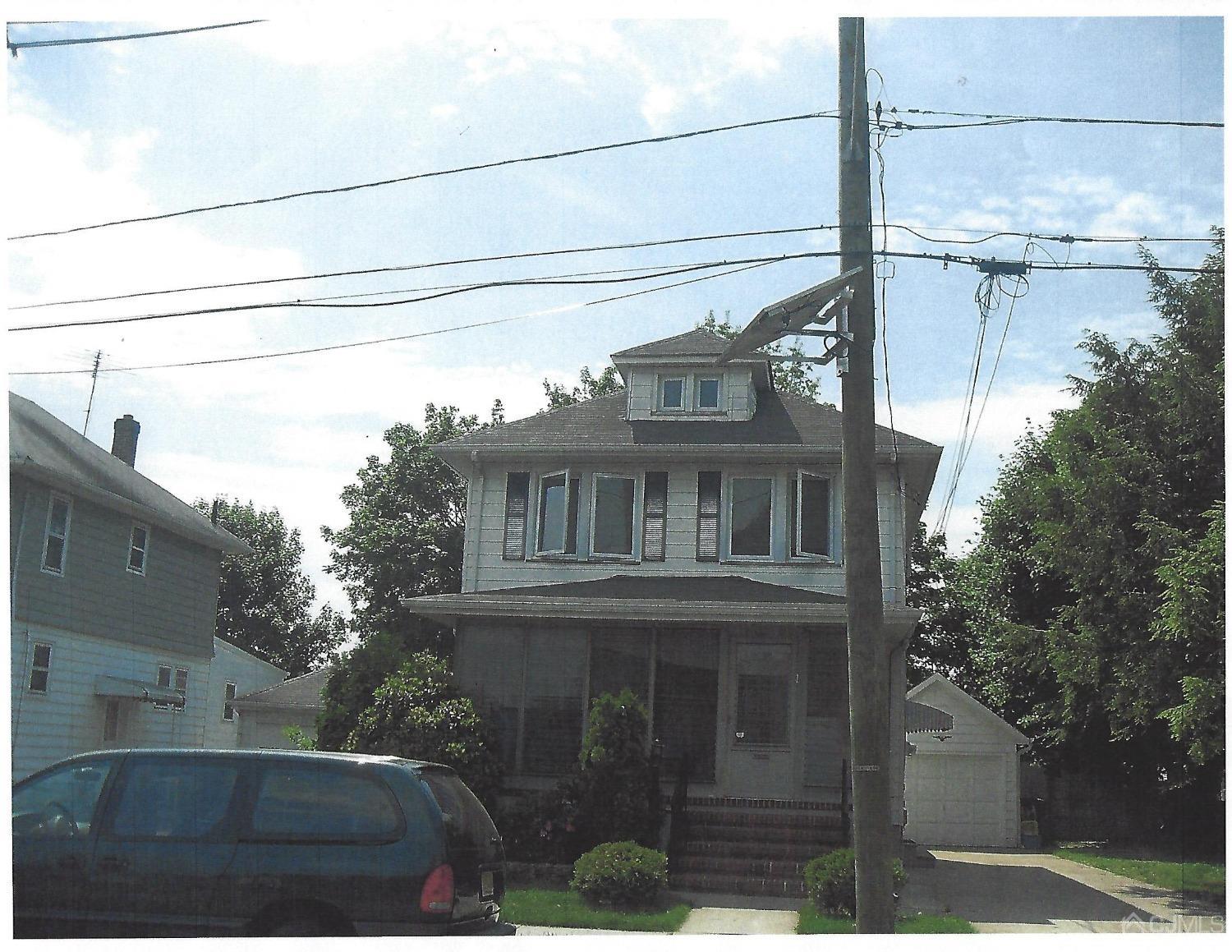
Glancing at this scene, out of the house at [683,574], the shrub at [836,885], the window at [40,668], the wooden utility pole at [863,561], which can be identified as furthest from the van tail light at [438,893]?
the house at [683,574]

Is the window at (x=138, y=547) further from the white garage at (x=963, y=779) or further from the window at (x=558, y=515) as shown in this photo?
the white garage at (x=963, y=779)

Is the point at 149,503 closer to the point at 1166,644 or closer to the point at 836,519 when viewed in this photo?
the point at 836,519

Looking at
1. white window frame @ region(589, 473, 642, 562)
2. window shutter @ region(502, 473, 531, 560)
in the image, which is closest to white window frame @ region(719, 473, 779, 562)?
white window frame @ region(589, 473, 642, 562)

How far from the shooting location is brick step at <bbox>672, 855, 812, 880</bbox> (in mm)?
12430

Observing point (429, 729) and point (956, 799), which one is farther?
point (956, 799)

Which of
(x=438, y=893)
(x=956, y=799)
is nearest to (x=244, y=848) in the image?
(x=438, y=893)

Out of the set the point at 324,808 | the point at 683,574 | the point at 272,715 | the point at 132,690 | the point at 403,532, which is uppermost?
the point at 403,532

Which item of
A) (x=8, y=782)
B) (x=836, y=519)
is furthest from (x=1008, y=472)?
(x=8, y=782)

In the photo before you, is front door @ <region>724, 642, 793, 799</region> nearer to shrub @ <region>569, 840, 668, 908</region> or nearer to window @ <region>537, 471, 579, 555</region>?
window @ <region>537, 471, 579, 555</region>

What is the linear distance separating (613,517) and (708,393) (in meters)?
2.60

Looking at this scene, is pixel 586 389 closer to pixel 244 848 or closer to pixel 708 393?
pixel 708 393

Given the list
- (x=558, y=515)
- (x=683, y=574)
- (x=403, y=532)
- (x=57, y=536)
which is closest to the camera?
(x=57, y=536)

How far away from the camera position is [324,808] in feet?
22.0

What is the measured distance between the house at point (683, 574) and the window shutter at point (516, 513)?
0.08 feet
